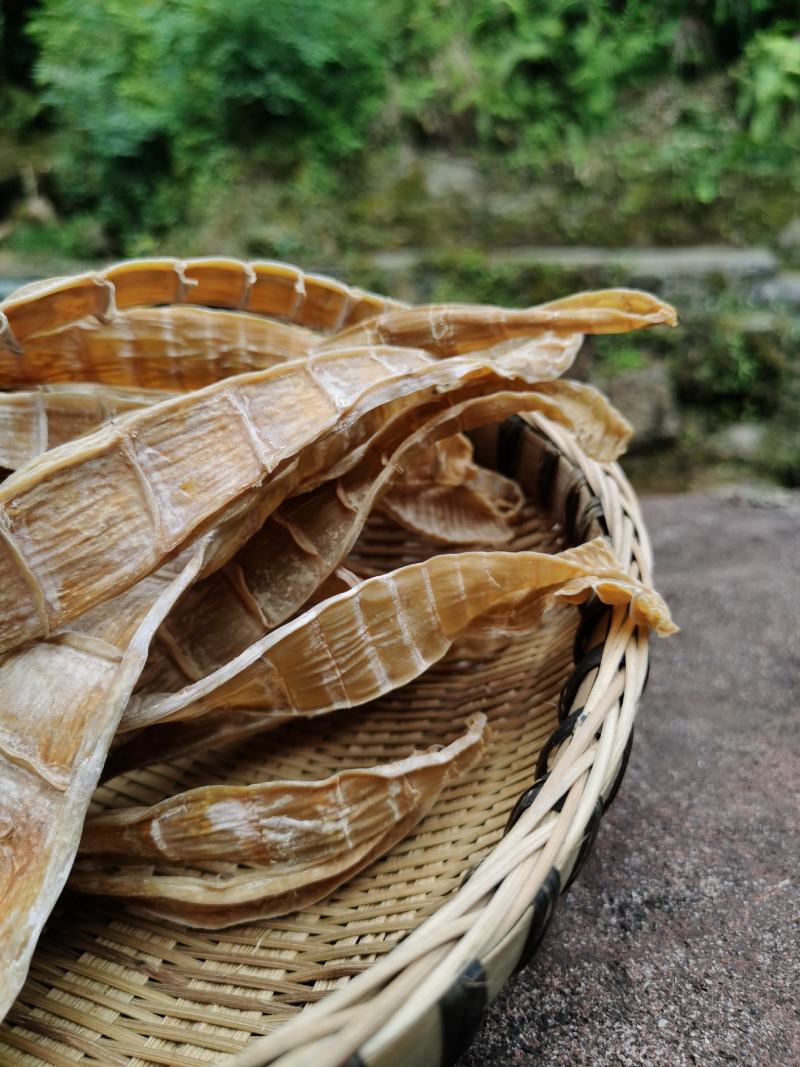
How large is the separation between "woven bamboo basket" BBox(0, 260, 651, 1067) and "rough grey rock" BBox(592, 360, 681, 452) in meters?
1.19

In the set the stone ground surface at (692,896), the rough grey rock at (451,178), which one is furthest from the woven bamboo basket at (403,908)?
the rough grey rock at (451,178)

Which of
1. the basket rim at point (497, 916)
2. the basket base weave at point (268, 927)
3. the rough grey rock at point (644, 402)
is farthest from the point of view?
the rough grey rock at point (644, 402)

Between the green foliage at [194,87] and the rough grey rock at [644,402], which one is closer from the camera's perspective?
the rough grey rock at [644,402]

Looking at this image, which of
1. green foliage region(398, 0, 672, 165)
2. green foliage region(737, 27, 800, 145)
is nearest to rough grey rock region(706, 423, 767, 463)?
green foliage region(737, 27, 800, 145)

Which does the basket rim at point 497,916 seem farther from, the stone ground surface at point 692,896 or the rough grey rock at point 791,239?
the rough grey rock at point 791,239

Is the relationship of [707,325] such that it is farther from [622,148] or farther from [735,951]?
[735,951]

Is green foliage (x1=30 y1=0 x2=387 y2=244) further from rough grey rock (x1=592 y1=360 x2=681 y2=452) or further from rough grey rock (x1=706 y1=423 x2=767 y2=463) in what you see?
rough grey rock (x1=706 y1=423 x2=767 y2=463)

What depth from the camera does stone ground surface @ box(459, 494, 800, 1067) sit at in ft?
1.91

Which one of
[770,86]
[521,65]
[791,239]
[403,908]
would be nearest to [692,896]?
[403,908]

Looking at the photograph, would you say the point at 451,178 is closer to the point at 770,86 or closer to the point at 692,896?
the point at 770,86

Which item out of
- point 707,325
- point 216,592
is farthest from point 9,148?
point 216,592

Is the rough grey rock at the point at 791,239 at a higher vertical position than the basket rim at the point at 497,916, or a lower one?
higher

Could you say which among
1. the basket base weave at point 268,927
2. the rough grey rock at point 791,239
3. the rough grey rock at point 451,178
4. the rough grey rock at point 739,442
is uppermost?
the rough grey rock at point 451,178

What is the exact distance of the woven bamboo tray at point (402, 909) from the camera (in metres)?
0.45
